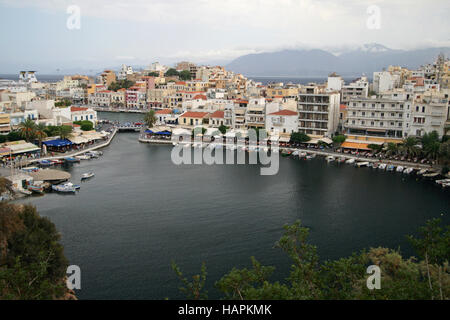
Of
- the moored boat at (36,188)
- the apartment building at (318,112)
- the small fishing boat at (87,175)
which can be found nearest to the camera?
the moored boat at (36,188)

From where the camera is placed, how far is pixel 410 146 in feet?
85.4

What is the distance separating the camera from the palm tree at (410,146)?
1017 inches

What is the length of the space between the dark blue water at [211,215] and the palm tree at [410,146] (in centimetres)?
288

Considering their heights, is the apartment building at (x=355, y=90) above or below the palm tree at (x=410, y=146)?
above

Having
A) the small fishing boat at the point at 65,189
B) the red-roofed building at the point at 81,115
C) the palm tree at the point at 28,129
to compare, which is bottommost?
the small fishing boat at the point at 65,189

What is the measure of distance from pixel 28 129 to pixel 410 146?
88.2 feet

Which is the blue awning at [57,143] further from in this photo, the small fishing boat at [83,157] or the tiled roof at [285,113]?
the tiled roof at [285,113]

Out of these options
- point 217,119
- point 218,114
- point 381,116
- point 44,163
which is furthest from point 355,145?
point 44,163

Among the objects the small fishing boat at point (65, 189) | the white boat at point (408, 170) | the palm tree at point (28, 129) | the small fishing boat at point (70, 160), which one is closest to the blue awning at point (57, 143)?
the palm tree at point (28, 129)

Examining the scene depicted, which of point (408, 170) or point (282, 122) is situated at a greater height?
point (282, 122)

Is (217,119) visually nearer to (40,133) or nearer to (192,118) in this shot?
(192,118)

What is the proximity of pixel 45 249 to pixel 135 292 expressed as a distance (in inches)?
110

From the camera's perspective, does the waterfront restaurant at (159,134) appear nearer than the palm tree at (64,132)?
No

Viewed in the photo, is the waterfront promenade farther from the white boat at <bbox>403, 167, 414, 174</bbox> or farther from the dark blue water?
the dark blue water
